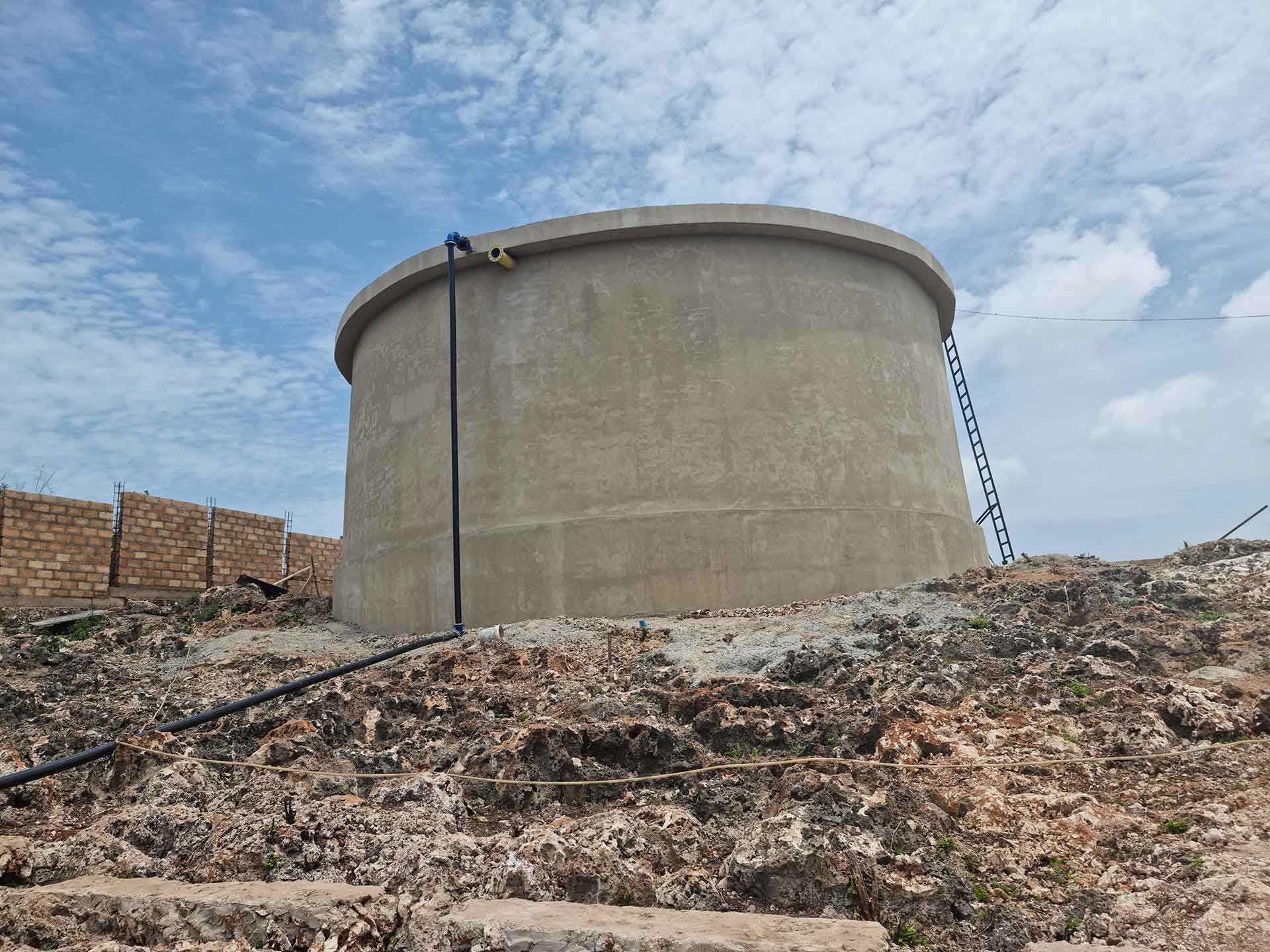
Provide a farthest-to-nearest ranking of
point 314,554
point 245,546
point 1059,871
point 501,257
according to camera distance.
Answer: point 314,554
point 245,546
point 501,257
point 1059,871

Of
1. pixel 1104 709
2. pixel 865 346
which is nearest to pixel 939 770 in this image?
pixel 1104 709

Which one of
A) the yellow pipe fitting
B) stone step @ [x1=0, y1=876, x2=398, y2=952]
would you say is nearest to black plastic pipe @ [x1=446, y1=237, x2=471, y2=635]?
the yellow pipe fitting

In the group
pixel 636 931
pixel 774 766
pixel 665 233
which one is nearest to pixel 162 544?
pixel 665 233

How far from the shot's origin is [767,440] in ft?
31.8

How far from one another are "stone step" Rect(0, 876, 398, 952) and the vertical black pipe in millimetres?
5189

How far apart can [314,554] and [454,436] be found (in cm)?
783

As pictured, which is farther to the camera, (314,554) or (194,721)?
(314,554)

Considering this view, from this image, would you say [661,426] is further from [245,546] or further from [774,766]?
[245,546]

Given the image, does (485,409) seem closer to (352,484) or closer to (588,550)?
(588,550)

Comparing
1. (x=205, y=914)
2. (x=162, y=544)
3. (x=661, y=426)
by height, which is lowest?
(x=205, y=914)

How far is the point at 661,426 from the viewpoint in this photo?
380 inches

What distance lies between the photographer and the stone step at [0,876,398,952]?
365 centimetres

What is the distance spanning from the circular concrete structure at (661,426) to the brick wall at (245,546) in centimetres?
474

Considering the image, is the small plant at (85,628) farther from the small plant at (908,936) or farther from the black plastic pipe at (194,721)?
the small plant at (908,936)
